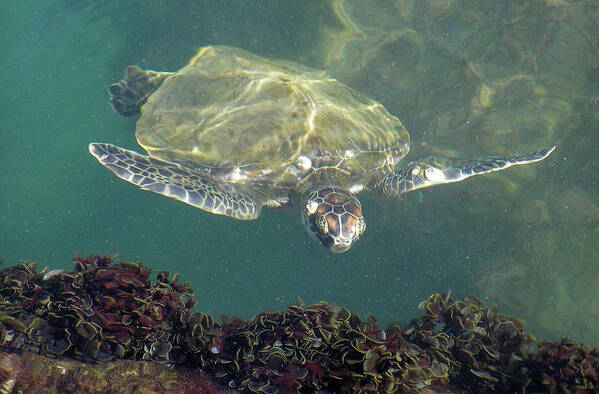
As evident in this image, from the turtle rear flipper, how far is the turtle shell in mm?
662

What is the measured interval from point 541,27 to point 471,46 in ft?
4.61

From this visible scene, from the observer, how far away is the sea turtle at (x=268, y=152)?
17.2ft

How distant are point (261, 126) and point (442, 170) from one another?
3.48 metres

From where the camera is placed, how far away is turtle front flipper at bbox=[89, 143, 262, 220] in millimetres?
4910

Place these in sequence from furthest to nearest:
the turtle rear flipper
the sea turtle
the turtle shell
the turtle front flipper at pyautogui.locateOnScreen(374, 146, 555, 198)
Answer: the turtle rear flipper → the turtle front flipper at pyautogui.locateOnScreen(374, 146, 555, 198) → the turtle shell → the sea turtle

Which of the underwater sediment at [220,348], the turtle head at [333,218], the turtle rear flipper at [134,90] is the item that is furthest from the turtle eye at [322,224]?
the turtle rear flipper at [134,90]

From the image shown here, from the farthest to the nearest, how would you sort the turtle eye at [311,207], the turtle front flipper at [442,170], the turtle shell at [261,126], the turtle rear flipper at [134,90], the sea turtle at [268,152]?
the turtle rear flipper at [134,90] < the turtle front flipper at [442,170] < the turtle shell at [261,126] < the turtle eye at [311,207] < the sea turtle at [268,152]

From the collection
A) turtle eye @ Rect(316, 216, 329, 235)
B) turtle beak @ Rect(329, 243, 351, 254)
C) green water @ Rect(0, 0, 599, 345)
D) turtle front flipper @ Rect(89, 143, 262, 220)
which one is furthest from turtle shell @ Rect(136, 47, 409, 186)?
green water @ Rect(0, 0, 599, 345)

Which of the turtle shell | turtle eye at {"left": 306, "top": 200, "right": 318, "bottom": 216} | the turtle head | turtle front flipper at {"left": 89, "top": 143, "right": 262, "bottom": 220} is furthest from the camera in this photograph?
the turtle shell

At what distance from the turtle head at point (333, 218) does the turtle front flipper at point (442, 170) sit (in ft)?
4.15

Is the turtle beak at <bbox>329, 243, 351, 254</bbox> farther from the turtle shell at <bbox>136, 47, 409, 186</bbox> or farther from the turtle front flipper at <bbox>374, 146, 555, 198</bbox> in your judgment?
the turtle front flipper at <bbox>374, 146, 555, 198</bbox>

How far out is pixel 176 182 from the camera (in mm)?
5211

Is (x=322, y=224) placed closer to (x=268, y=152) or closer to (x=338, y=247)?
(x=338, y=247)

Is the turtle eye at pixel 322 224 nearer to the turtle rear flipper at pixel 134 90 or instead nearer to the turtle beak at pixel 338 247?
the turtle beak at pixel 338 247
